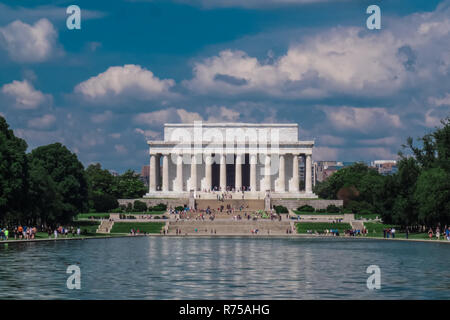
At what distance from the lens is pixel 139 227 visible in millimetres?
114125

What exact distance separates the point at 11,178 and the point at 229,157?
8690 cm

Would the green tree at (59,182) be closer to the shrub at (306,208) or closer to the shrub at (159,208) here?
the shrub at (159,208)

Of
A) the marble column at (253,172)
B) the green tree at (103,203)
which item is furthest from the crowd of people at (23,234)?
the marble column at (253,172)

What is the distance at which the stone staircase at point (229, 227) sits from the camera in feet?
369

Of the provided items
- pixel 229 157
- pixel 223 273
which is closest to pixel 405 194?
pixel 229 157

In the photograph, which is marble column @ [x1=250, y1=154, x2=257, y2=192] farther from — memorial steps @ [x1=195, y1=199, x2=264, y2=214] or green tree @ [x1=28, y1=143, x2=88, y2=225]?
green tree @ [x1=28, y1=143, x2=88, y2=225]

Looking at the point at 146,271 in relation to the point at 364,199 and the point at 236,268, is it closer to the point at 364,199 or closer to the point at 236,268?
the point at 236,268

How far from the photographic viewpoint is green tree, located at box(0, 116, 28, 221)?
83269mm

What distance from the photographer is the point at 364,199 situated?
150625 millimetres

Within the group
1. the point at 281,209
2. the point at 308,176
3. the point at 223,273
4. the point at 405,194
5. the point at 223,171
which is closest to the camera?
the point at 223,273

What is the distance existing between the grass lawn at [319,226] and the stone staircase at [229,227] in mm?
2023

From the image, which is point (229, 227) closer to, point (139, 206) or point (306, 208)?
point (306, 208)

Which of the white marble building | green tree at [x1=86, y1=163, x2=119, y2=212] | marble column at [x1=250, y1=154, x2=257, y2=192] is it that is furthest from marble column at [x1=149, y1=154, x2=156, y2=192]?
marble column at [x1=250, y1=154, x2=257, y2=192]
